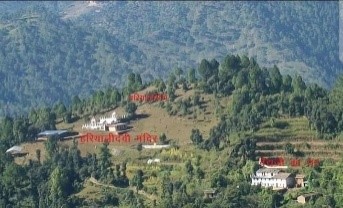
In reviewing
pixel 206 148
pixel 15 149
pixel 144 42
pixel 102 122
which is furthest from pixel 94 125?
pixel 144 42

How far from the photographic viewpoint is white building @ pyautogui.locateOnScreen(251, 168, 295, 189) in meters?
61.1

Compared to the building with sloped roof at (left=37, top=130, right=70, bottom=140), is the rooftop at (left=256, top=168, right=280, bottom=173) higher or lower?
lower

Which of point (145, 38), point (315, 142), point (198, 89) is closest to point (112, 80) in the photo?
point (145, 38)

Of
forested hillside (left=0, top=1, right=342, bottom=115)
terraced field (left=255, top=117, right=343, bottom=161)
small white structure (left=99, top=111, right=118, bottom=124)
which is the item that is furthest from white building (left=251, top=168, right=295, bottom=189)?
forested hillside (left=0, top=1, right=342, bottom=115)

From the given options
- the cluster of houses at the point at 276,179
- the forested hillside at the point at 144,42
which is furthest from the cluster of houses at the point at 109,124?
the forested hillside at the point at 144,42

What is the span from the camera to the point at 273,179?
61.2 m

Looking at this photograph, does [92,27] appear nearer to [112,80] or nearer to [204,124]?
[112,80]

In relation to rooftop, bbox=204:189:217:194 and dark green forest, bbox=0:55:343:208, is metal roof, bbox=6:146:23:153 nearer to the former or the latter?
dark green forest, bbox=0:55:343:208

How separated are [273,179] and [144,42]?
85.8 meters

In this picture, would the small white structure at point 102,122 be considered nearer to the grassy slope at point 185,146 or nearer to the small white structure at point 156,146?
the grassy slope at point 185,146

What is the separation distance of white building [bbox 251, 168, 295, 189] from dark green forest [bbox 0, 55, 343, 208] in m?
0.50

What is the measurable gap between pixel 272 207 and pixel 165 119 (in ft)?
43.5

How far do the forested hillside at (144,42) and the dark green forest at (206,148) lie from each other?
45173mm

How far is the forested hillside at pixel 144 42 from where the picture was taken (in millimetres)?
131500
